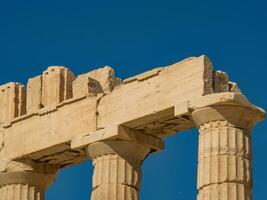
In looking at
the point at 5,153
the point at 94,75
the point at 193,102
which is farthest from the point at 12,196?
the point at 193,102

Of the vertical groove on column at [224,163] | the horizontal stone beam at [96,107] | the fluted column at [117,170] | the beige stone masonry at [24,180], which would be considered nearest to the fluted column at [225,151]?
the vertical groove on column at [224,163]

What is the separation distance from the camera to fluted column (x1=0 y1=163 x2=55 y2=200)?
46344 mm

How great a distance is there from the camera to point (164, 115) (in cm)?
4275

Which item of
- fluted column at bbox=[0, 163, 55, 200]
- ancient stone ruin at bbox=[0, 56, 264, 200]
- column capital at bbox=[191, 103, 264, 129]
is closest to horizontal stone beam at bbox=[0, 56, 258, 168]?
ancient stone ruin at bbox=[0, 56, 264, 200]

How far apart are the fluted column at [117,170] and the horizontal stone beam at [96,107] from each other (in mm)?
272

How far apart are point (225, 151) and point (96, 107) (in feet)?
16.3

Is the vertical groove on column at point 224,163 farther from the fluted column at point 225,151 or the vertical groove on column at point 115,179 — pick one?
the vertical groove on column at point 115,179

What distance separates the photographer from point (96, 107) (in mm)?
44531

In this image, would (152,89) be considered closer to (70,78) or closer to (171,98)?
(171,98)

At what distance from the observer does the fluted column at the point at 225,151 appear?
40.8 m

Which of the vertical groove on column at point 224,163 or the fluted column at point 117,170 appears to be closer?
the vertical groove on column at point 224,163

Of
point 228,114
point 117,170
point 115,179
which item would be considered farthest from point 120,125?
point 228,114

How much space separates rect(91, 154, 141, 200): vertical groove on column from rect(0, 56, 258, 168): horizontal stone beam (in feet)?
2.19

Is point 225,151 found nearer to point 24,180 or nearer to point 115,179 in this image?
point 115,179
